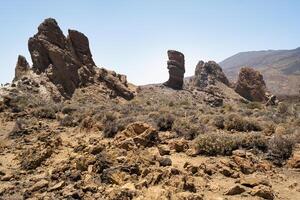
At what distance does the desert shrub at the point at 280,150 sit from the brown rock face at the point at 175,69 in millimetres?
36662

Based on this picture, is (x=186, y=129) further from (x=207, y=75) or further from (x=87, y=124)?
(x=207, y=75)

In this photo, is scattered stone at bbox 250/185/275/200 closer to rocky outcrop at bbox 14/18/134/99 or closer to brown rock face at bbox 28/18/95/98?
rocky outcrop at bbox 14/18/134/99

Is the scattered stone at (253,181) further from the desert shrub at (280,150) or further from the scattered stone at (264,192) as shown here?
the desert shrub at (280,150)

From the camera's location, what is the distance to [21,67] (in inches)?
1180

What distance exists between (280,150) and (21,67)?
24039mm

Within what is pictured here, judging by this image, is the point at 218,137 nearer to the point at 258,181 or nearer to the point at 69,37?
the point at 258,181

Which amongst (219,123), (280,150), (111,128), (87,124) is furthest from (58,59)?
(280,150)

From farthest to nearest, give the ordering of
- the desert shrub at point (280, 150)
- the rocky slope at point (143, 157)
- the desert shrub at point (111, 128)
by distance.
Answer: the desert shrub at point (111, 128)
the desert shrub at point (280, 150)
the rocky slope at point (143, 157)

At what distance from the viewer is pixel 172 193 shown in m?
7.60

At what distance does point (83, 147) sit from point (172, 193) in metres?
4.80

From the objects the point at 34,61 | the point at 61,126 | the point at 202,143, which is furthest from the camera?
the point at 34,61

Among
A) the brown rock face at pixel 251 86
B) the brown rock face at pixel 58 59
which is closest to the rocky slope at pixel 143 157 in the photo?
the brown rock face at pixel 58 59

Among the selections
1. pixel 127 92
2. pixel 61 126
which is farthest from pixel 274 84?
pixel 61 126

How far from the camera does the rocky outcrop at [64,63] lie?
27886mm
